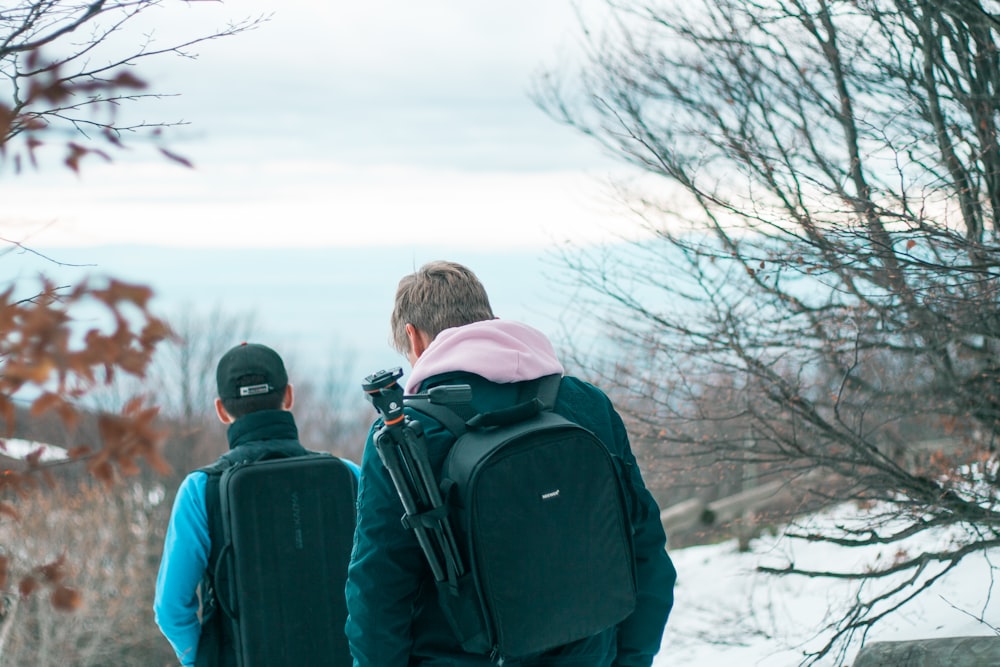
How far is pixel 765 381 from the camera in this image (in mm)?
5570

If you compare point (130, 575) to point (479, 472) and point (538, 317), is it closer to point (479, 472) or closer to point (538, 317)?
point (538, 317)

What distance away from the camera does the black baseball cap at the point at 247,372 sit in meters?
3.09

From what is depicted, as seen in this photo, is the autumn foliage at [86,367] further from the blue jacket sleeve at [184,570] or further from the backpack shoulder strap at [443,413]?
the blue jacket sleeve at [184,570]

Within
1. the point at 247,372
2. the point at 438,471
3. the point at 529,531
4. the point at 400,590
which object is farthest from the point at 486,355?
the point at 247,372

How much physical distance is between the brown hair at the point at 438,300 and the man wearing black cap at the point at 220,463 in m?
0.87

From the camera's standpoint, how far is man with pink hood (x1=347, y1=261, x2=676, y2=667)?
206cm

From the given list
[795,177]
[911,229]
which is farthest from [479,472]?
[795,177]

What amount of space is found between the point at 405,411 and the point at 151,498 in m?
27.5

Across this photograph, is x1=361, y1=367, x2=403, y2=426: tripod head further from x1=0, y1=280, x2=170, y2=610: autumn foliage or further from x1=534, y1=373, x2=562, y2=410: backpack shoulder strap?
x1=0, y1=280, x2=170, y2=610: autumn foliage

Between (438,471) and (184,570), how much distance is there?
116 cm

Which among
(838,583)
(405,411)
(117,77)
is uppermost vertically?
(117,77)

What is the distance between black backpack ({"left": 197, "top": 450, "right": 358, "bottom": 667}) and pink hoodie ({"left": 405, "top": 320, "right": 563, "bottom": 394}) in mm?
917

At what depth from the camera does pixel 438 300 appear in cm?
232

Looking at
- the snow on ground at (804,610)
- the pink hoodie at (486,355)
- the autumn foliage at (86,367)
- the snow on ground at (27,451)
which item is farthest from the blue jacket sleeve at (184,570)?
the snow on ground at (804,610)
